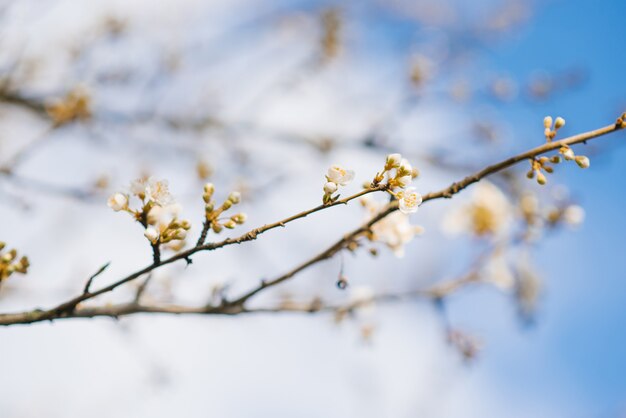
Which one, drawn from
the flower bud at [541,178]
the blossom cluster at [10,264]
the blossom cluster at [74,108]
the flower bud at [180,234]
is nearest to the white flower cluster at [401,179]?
the flower bud at [541,178]

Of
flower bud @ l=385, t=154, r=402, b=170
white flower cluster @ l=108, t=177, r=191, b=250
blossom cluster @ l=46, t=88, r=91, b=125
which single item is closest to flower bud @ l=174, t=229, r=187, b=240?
white flower cluster @ l=108, t=177, r=191, b=250

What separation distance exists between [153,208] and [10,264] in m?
0.53

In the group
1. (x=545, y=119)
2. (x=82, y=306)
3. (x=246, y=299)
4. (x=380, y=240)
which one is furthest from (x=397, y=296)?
(x=82, y=306)

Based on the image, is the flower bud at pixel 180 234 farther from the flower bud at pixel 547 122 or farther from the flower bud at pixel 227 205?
the flower bud at pixel 547 122

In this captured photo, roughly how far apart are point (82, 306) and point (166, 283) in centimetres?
108

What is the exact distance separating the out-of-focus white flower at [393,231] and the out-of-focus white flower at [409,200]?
394mm

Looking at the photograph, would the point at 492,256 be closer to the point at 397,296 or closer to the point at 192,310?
the point at 397,296

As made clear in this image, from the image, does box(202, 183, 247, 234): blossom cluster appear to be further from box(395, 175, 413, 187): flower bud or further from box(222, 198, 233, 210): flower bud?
box(395, 175, 413, 187): flower bud

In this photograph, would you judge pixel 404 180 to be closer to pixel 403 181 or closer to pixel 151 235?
pixel 403 181

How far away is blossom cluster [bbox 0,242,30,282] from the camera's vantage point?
1.60m

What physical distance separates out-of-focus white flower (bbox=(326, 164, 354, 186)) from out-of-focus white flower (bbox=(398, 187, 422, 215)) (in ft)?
0.54

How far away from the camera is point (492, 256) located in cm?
Answer: 302

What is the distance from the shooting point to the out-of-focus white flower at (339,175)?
1453 millimetres

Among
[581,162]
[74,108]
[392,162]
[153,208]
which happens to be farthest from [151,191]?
[74,108]
